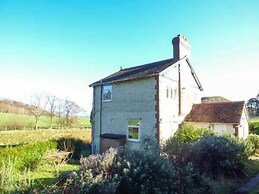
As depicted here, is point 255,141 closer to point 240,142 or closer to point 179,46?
point 240,142

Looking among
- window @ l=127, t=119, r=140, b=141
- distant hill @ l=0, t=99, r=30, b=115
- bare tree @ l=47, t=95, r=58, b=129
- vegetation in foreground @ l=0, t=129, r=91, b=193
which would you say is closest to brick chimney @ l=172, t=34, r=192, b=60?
window @ l=127, t=119, r=140, b=141

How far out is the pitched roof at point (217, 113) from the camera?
63.1 ft

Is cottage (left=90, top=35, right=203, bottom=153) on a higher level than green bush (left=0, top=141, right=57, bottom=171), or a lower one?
higher

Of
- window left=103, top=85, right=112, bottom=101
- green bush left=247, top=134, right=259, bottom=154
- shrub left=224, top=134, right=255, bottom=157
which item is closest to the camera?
shrub left=224, top=134, right=255, bottom=157

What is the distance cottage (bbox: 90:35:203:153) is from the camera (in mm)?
18047

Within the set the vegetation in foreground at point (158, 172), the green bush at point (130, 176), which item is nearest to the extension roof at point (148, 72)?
the vegetation in foreground at point (158, 172)

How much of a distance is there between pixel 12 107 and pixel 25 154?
193ft

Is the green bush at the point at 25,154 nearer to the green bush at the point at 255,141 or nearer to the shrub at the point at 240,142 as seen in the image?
the shrub at the point at 240,142

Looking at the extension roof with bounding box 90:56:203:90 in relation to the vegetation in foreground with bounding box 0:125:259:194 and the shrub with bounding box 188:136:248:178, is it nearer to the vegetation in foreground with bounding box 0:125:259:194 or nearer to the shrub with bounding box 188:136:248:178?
the shrub with bounding box 188:136:248:178

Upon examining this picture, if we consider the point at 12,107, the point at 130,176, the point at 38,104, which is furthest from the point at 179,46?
the point at 12,107

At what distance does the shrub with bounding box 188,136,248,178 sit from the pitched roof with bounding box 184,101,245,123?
7.06 metres

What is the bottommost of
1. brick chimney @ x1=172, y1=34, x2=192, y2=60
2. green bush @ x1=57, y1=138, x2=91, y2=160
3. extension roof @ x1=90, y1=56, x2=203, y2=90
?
green bush @ x1=57, y1=138, x2=91, y2=160

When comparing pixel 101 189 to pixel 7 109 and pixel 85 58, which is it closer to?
pixel 85 58

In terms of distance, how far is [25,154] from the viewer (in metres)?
14.7
